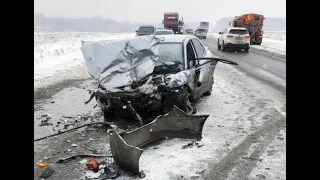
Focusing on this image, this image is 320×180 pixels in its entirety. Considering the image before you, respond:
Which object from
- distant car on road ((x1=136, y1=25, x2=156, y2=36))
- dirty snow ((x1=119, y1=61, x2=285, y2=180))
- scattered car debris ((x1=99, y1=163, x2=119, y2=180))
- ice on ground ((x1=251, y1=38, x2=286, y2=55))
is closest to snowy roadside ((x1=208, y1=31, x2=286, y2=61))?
ice on ground ((x1=251, y1=38, x2=286, y2=55))

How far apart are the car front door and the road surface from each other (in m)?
0.47

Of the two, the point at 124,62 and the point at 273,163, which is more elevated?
the point at 124,62

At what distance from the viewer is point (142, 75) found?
265 inches

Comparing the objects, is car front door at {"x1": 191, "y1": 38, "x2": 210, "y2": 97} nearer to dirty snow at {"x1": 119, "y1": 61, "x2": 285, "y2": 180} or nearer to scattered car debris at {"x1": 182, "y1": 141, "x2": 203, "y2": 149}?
dirty snow at {"x1": 119, "y1": 61, "x2": 285, "y2": 180}

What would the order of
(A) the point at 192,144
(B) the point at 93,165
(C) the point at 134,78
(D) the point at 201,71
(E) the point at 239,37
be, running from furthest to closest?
(E) the point at 239,37
(D) the point at 201,71
(C) the point at 134,78
(A) the point at 192,144
(B) the point at 93,165

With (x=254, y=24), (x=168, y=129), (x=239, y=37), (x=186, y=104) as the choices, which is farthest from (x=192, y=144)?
(x=254, y=24)

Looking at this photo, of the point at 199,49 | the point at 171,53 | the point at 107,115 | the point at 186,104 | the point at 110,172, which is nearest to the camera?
the point at 110,172

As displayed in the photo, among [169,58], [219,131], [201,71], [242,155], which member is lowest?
[242,155]

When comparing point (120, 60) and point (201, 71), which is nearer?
point (120, 60)

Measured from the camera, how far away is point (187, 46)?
7848 mm

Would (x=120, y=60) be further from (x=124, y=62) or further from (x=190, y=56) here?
(x=190, y=56)

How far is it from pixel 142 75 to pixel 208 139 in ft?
6.18
